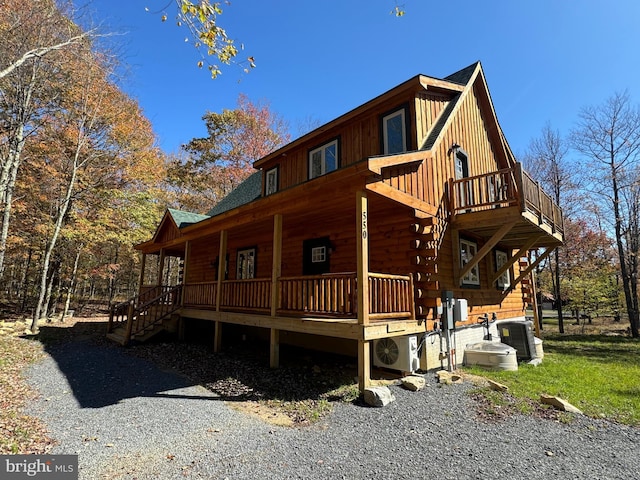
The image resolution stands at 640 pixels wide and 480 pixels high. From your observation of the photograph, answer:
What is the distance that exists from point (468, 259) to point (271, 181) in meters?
7.80

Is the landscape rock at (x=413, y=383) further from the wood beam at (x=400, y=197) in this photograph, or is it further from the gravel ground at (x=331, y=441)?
the wood beam at (x=400, y=197)

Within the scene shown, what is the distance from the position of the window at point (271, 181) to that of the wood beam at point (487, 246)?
7.43 m

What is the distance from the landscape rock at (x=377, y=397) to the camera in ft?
19.2

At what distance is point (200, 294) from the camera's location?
11539 mm

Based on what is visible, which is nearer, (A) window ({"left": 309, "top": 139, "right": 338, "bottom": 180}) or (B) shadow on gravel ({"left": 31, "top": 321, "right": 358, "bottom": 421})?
(B) shadow on gravel ({"left": 31, "top": 321, "right": 358, "bottom": 421})

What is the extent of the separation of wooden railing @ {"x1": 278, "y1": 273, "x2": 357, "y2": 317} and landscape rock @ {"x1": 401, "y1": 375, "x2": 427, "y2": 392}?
68.2 inches

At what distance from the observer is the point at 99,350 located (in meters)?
10.6

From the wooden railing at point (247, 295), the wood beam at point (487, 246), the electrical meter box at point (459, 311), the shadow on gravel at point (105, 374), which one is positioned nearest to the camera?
the shadow on gravel at point (105, 374)

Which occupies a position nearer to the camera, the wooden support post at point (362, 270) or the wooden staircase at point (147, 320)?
the wooden support post at point (362, 270)

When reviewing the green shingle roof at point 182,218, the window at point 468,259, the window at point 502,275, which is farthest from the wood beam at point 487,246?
the green shingle roof at point 182,218

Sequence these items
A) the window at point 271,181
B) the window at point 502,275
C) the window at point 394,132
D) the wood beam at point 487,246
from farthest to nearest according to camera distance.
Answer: the window at point 271,181, the window at point 502,275, the window at point 394,132, the wood beam at point 487,246

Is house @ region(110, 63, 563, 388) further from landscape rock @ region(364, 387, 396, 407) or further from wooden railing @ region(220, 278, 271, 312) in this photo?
landscape rock @ region(364, 387, 396, 407)

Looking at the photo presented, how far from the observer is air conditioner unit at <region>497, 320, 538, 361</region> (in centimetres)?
988

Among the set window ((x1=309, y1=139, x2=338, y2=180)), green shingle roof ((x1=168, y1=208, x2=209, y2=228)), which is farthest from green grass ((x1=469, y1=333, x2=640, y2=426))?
green shingle roof ((x1=168, y1=208, x2=209, y2=228))
